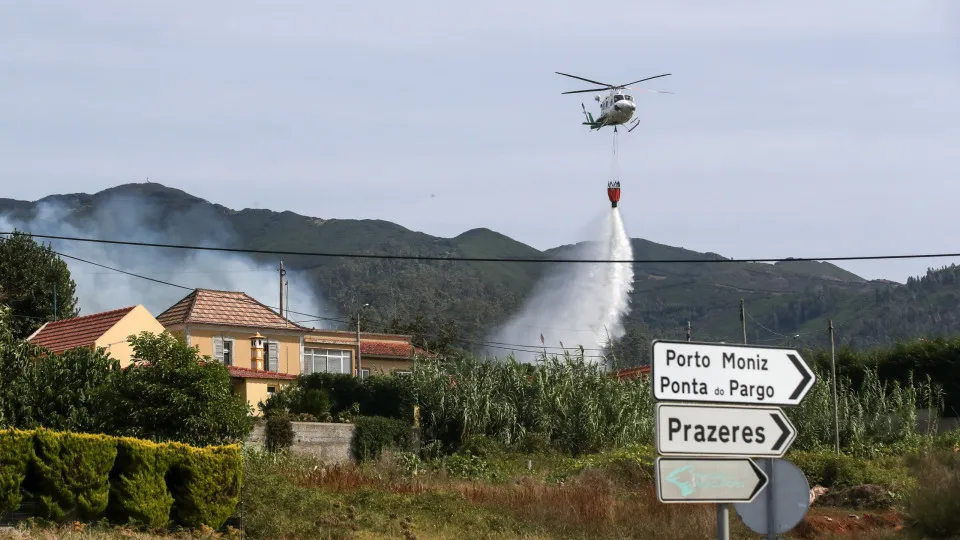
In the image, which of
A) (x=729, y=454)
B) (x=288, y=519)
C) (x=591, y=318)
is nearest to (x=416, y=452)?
(x=288, y=519)

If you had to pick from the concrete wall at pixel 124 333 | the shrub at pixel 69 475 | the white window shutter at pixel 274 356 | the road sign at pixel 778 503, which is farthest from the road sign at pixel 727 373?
the white window shutter at pixel 274 356

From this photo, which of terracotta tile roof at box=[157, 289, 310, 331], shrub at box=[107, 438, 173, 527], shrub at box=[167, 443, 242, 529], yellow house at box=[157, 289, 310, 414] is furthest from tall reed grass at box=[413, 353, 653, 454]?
shrub at box=[107, 438, 173, 527]

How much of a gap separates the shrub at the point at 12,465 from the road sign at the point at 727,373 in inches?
614

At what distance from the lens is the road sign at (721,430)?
1016 cm

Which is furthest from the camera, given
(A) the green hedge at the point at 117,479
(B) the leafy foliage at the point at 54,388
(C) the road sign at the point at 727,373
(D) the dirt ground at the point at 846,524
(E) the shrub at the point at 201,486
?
(B) the leafy foliage at the point at 54,388

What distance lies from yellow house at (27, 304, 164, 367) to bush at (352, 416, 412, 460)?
961 cm

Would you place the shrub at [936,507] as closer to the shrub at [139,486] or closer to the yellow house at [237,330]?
the shrub at [139,486]

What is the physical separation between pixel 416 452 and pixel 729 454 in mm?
35393

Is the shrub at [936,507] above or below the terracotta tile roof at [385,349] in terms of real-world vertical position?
below

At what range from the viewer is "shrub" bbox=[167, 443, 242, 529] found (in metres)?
24.4

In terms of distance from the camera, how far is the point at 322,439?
137 ft

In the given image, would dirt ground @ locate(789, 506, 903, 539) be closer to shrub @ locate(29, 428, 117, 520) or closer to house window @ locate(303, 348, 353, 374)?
shrub @ locate(29, 428, 117, 520)

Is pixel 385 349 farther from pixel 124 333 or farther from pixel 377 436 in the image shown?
pixel 377 436

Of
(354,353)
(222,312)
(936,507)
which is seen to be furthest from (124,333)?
(936,507)
